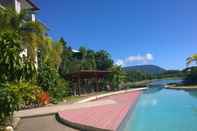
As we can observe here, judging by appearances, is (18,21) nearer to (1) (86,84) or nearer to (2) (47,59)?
(2) (47,59)

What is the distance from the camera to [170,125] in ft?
37.1

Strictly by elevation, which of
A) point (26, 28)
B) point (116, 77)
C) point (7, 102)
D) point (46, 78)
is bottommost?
point (7, 102)

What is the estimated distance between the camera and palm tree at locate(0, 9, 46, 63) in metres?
18.4

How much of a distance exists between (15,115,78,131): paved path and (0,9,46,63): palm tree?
5.32 metres

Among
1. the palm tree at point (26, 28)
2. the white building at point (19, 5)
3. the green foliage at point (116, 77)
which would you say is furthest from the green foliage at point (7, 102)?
the green foliage at point (116, 77)

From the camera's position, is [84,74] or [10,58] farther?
[84,74]

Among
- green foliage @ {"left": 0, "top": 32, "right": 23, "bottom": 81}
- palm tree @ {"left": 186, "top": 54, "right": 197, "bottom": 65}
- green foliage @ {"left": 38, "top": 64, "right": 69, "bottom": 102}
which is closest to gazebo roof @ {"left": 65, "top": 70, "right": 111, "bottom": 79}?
green foliage @ {"left": 38, "top": 64, "right": 69, "bottom": 102}

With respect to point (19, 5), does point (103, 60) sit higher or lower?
lower

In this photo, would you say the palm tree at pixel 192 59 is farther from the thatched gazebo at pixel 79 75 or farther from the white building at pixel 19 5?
the white building at pixel 19 5

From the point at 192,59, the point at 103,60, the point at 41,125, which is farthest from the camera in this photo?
the point at 103,60

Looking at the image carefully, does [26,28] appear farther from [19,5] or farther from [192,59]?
[192,59]

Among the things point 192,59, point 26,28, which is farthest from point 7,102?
point 192,59

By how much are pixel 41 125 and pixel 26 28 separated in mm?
8391

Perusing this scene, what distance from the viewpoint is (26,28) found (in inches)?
757
